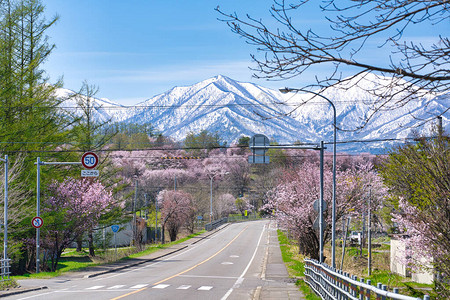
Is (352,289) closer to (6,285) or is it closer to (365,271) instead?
(6,285)

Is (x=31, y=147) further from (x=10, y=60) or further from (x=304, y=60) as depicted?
(x=304, y=60)

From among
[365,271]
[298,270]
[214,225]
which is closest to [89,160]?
[298,270]

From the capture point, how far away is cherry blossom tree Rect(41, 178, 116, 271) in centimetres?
3712

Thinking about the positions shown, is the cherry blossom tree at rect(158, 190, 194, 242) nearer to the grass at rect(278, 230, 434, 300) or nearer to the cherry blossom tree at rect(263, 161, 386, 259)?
the grass at rect(278, 230, 434, 300)

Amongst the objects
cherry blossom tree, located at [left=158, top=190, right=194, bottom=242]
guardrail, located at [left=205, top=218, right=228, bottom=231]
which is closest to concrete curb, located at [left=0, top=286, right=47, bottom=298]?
cherry blossom tree, located at [left=158, top=190, right=194, bottom=242]

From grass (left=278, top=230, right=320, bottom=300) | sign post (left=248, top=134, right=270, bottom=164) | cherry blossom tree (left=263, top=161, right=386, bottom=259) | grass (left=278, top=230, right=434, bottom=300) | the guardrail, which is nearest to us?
grass (left=278, top=230, right=320, bottom=300)

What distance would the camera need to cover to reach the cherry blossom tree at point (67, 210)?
122 ft

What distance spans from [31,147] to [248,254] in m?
18.6

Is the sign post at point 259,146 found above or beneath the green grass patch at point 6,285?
above

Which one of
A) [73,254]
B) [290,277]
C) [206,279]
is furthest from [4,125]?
[73,254]

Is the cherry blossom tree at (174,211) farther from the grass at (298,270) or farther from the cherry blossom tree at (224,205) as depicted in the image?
the cherry blossom tree at (224,205)

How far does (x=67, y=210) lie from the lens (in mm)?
38094

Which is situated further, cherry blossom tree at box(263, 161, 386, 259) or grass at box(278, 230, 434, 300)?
cherry blossom tree at box(263, 161, 386, 259)

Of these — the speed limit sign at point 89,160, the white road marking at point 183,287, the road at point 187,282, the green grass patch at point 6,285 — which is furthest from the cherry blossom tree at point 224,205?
the green grass patch at point 6,285
